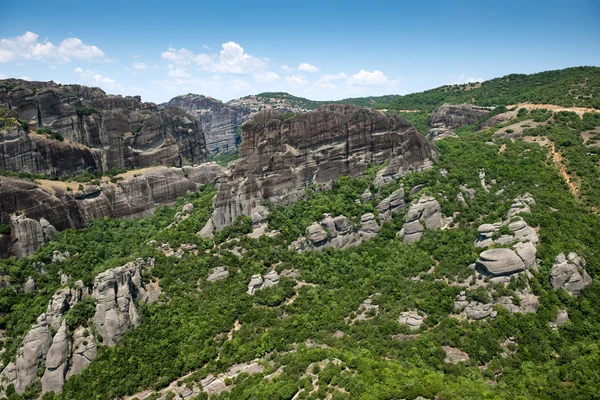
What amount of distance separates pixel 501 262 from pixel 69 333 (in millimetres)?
42974

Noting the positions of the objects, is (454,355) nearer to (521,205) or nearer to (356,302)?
(356,302)

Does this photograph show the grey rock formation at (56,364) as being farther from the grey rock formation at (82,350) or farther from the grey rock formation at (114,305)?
the grey rock formation at (114,305)

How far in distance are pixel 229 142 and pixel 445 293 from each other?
13856 centimetres

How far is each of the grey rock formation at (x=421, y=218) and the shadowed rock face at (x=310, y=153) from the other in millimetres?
7637

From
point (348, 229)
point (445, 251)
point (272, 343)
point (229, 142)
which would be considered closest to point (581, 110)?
point (445, 251)

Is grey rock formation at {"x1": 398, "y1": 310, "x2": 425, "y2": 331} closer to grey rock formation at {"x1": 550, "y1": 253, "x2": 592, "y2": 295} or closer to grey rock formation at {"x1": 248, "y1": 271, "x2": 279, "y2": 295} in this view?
grey rock formation at {"x1": 550, "y1": 253, "x2": 592, "y2": 295}

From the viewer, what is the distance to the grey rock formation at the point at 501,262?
3647 centimetres

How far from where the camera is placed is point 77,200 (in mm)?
57500

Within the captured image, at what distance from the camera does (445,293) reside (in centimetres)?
3856

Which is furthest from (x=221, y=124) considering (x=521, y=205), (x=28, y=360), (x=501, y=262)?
(x=501, y=262)

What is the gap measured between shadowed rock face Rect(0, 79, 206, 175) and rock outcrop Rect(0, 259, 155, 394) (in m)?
33.1

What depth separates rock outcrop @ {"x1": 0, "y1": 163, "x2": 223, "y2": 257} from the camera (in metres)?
48.4

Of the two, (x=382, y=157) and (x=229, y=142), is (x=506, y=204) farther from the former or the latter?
(x=229, y=142)

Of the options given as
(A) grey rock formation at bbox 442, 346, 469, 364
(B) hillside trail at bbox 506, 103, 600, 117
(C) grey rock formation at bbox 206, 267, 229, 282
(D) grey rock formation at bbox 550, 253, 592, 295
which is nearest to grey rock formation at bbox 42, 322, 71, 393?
(C) grey rock formation at bbox 206, 267, 229, 282
